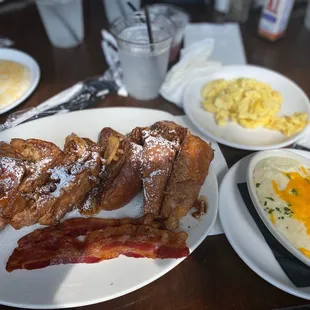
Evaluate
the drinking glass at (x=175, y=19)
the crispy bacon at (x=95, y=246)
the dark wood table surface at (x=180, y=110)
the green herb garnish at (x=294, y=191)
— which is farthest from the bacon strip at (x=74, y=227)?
the drinking glass at (x=175, y=19)

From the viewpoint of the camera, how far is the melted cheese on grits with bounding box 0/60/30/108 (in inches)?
61.6

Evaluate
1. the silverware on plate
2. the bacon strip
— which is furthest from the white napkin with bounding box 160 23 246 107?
the bacon strip

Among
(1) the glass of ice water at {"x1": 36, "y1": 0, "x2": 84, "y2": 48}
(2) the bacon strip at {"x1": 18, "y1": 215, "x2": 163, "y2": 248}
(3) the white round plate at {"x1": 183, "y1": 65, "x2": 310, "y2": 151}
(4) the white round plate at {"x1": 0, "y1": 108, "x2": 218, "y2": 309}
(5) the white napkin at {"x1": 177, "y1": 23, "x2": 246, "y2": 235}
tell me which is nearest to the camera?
(4) the white round plate at {"x1": 0, "y1": 108, "x2": 218, "y2": 309}

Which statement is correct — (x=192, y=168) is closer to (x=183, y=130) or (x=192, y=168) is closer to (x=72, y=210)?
(x=183, y=130)

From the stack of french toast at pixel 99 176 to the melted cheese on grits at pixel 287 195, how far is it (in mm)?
193

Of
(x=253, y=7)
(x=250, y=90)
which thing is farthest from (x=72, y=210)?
(x=253, y=7)

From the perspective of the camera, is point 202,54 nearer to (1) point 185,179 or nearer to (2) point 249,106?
(2) point 249,106

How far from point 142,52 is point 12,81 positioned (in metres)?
0.61

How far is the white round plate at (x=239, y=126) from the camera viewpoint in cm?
143

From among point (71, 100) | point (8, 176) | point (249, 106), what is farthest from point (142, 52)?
point (8, 176)

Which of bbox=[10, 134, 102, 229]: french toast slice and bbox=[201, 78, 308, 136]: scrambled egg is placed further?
bbox=[201, 78, 308, 136]: scrambled egg

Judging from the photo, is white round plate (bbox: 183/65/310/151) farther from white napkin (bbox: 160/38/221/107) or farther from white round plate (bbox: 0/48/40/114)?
white round plate (bbox: 0/48/40/114)

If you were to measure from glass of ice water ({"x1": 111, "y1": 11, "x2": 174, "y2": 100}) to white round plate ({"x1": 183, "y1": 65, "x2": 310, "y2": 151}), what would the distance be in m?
0.16

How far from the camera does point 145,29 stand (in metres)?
1.66
